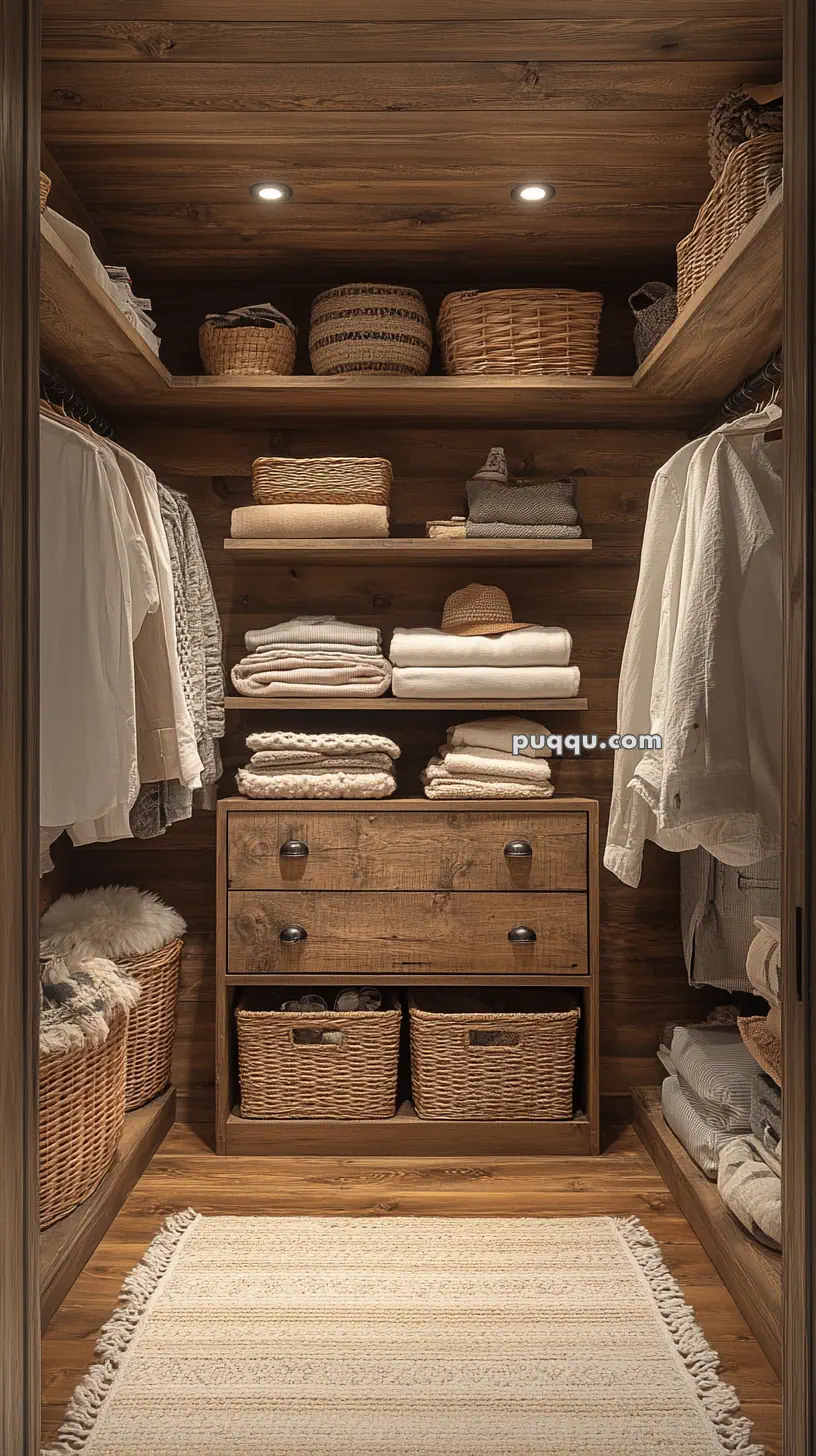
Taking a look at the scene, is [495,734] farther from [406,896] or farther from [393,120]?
[393,120]

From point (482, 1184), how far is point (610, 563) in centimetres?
167

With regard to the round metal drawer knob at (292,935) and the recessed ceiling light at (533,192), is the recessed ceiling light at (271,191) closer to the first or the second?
the recessed ceiling light at (533,192)

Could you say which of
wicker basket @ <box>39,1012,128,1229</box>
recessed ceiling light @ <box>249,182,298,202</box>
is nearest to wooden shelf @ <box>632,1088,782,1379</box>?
wicker basket @ <box>39,1012,128,1229</box>

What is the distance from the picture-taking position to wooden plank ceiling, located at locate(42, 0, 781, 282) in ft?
6.55

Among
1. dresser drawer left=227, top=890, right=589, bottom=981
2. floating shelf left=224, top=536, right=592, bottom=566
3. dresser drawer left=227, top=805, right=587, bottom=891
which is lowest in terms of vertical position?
dresser drawer left=227, top=890, right=589, bottom=981

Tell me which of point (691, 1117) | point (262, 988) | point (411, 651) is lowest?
point (691, 1117)

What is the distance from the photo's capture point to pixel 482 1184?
263 cm

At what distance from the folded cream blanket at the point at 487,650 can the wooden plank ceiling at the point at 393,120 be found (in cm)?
102

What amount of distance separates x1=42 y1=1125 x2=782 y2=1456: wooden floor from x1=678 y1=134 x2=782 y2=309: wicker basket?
1.96 metres

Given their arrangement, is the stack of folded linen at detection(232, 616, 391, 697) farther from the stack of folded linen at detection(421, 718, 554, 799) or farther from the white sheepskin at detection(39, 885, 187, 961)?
the white sheepskin at detection(39, 885, 187, 961)

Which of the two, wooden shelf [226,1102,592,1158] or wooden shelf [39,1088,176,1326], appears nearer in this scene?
wooden shelf [39,1088,176,1326]
